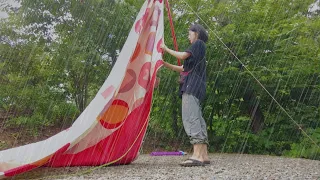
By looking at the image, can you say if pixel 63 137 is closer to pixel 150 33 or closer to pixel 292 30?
pixel 150 33

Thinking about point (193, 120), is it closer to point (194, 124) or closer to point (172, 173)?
point (194, 124)

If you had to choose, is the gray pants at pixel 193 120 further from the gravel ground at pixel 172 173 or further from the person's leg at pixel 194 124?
the gravel ground at pixel 172 173

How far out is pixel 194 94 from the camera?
370 cm

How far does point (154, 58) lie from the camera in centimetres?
397

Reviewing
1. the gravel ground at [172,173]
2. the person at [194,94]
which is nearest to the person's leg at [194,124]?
the person at [194,94]

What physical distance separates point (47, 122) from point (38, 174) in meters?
3.40

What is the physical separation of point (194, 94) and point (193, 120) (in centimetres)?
26

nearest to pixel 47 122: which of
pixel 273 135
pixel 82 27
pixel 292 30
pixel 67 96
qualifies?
pixel 67 96

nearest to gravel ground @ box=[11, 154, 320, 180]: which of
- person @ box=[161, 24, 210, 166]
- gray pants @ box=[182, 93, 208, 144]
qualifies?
person @ box=[161, 24, 210, 166]

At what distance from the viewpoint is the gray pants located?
12.0 ft

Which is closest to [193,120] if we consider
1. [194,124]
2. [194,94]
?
[194,124]

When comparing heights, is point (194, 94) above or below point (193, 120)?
above

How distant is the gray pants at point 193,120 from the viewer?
3645 millimetres

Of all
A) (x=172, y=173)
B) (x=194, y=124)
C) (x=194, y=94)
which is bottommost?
(x=172, y=173)
